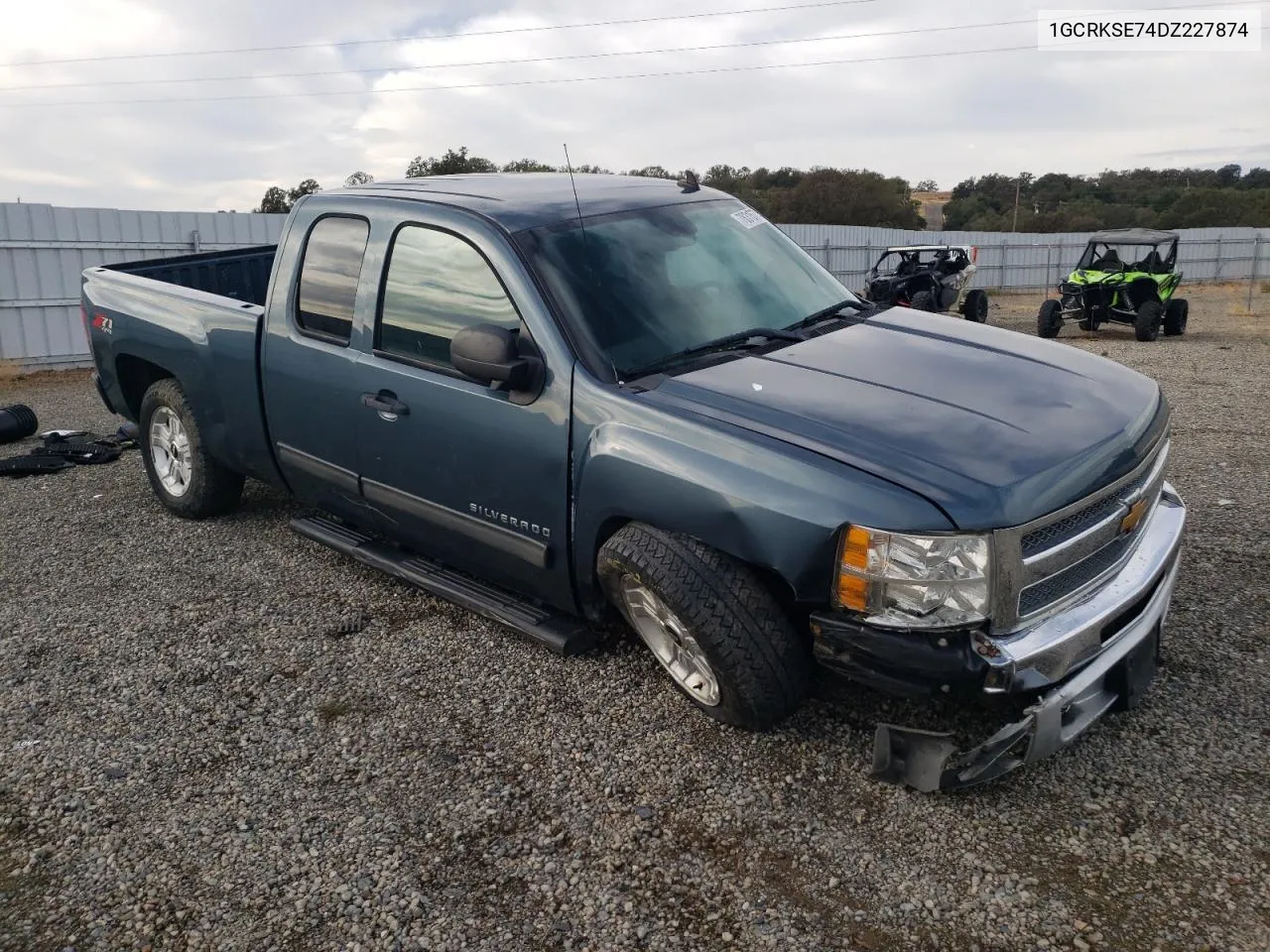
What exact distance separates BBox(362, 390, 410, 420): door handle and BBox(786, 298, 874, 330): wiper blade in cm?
154

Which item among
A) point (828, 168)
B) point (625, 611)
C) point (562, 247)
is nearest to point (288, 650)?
point (625, 611)

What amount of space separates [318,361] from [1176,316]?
49.1 feet

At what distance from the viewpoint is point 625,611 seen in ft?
10.6

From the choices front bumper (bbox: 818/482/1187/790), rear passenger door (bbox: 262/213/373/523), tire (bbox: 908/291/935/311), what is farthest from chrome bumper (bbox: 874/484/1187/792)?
tire (bbox: 908/291/935/311)

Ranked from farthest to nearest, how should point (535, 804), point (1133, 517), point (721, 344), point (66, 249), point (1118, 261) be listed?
point (1118, 261)
point (66, 249)
point (721, 344)
point (1133, 517)
point (535, 804)

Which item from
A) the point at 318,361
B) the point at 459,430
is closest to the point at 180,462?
the point at 318,361

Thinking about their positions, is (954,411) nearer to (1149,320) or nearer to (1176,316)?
(1149,320)

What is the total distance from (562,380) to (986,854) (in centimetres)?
191

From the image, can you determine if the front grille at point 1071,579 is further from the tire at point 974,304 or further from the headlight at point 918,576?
the tire at point 974,304

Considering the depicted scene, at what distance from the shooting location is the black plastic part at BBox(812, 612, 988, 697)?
8.31ft

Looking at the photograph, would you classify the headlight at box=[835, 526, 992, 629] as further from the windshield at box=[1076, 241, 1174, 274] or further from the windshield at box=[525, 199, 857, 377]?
the windshield at box=[1076, 241, 1174, 274]

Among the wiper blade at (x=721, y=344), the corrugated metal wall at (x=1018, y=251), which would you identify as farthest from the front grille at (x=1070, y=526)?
the corrugated metal wall at (x=1018, y=251)

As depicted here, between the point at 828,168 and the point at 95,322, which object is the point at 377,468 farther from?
the point at 828,168

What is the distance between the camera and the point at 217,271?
628 centimetres
